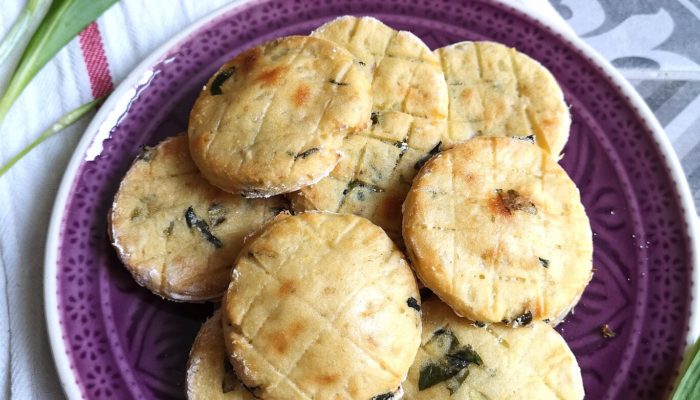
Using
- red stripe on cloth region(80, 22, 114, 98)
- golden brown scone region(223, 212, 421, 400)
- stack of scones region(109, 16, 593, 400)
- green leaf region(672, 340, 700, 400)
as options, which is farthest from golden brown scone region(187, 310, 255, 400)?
green leaf region(672, 340, 700, 400)

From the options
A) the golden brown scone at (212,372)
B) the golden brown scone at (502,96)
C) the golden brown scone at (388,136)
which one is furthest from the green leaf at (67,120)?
the golden brown scone at (502,96)

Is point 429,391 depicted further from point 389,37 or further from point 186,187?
point 389,37

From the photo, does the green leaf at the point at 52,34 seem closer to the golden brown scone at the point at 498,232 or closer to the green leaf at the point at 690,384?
the golden brown scone at the point at 498,232

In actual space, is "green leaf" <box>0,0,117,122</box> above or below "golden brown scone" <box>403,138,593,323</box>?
above

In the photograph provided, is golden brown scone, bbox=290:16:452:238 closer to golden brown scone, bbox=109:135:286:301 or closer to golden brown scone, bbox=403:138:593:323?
golden brown scone, bbox=403:138:593:323

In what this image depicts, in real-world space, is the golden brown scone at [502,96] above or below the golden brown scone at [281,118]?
below

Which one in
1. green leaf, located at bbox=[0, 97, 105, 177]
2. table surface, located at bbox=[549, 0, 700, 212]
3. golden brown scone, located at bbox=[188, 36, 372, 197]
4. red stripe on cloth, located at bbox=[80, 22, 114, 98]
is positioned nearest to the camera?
golden brown scone, located at bbox=[188, 36, 372, 197]

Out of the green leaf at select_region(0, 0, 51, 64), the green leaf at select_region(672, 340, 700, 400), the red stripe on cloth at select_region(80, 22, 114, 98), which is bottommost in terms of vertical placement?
the green leaf at select_region(672, 340, 700, 400)
